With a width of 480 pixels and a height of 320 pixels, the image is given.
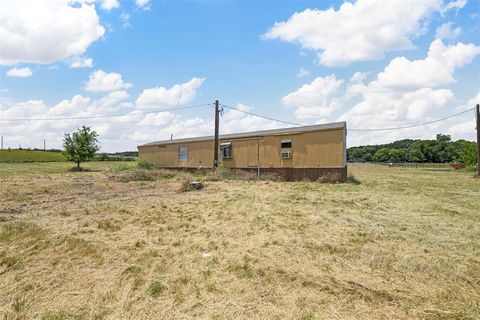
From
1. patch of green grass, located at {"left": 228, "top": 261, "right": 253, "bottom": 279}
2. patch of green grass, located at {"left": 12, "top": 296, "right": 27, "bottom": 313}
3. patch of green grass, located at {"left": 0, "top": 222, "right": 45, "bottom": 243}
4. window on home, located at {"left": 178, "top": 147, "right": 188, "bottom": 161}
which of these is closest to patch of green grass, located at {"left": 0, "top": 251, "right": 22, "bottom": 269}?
patch of green grass, located at {"left": 0, "top": 222, "right": 45, "bottom": 243}

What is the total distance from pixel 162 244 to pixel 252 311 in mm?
2984

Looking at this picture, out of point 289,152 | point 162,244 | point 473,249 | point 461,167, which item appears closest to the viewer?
point 473,249

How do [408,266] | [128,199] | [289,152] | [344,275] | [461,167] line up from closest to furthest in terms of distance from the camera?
[344,275] → [408,266] → [128,199] → [289,152] → [461,167]

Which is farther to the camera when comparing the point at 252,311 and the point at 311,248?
the point at 311,248

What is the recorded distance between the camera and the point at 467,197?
12352 millimetres

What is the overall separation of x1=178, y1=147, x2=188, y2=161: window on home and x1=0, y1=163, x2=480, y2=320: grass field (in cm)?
1700

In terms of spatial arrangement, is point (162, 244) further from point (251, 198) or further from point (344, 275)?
point (251, 198)

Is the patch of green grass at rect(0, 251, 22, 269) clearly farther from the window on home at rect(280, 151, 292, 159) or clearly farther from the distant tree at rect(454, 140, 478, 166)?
the distant tree at rect(454, 140, 478, 166)

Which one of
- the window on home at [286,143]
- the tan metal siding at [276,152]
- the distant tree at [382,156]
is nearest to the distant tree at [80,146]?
the tan metal siding at [276,152]

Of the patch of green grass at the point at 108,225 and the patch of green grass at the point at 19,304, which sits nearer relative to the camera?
the patch of green grass at the point at 19,304

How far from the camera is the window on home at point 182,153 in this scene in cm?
2617

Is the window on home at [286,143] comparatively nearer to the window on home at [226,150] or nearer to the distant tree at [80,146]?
the window on home at [226,150]

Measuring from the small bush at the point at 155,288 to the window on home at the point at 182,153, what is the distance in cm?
2225

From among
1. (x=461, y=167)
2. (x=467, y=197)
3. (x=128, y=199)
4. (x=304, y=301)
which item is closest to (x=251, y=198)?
(x=128, y=199)
